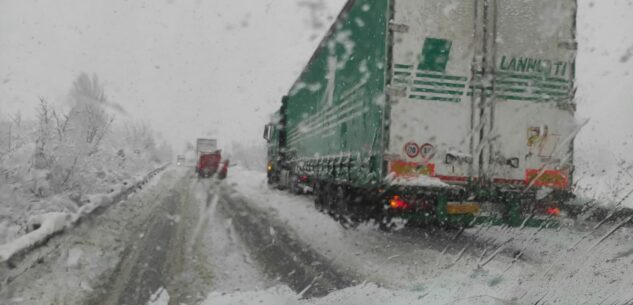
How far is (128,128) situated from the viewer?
48.6 m

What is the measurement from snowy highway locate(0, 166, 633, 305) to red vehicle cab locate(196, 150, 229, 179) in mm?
22393

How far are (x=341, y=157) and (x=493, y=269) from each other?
13.7 feet

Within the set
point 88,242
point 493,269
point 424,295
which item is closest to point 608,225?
point 493,269

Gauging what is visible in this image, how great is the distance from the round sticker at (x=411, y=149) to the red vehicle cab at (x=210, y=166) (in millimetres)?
25957

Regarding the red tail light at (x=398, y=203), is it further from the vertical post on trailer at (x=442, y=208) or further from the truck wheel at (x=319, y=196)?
the truck wheel at (x=319, y=196)

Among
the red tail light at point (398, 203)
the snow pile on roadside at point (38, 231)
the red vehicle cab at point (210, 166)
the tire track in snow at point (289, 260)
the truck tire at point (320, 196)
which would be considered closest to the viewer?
the tire track in snow at point (289, 260)

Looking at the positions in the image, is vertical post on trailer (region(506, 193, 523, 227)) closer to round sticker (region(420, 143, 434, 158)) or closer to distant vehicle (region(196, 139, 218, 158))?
round sticker (region(420, 143, 434, 158))

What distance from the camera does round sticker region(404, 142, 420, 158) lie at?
695cm

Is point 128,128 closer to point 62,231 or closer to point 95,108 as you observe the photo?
point 95,108

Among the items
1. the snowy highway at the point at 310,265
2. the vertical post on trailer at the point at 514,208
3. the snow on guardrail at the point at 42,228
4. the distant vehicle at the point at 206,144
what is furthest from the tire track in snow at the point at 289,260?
Result: the distant vehicle at the point at 206,144

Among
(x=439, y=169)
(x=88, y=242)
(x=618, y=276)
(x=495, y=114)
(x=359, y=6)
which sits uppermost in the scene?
(x=359, y=6)

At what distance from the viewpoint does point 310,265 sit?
5.90 m

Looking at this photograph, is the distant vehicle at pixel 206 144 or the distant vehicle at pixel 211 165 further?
the distant vehicle at pixel 206 144

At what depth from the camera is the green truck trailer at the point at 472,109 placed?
6922 millimetres
